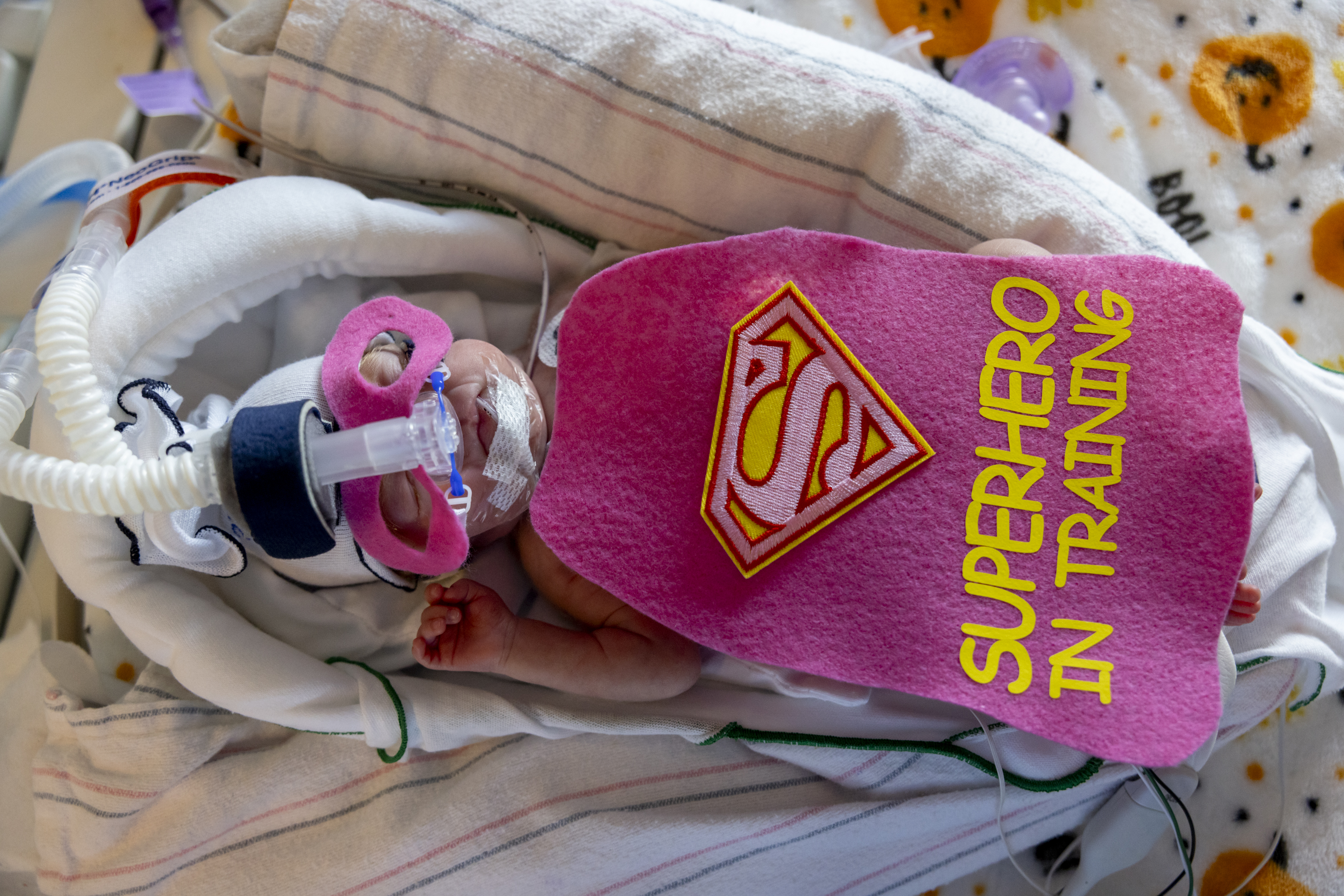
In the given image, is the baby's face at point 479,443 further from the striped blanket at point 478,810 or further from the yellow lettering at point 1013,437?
the yellow lettering at point 1013,437

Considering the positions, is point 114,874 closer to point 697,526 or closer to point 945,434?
point 697,526

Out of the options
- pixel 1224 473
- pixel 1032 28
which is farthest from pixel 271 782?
pixel 1032 28

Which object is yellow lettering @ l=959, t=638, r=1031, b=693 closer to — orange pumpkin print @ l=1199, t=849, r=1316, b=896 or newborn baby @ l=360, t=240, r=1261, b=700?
newborn baby @ l=360, t=240, r=1261, b=700

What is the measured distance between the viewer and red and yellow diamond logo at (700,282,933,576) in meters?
0.83

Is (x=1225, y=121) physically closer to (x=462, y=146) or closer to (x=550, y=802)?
(x=462, y=146)

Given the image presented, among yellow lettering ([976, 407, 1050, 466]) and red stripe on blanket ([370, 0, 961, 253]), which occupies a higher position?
red stripe on blanket ([370, 0, 961, 253])

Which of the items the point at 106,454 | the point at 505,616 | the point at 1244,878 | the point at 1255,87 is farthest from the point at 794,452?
the point at 1255,87

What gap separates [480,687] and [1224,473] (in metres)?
0.81

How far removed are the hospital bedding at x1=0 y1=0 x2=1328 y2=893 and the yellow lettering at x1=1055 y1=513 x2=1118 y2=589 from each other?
0.93 ft

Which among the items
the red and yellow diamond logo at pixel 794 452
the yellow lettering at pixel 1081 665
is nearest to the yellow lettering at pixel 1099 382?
the red and yellow diamond logo at pixel 794 452

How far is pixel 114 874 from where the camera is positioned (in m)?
0.92

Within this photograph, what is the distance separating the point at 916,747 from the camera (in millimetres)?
932

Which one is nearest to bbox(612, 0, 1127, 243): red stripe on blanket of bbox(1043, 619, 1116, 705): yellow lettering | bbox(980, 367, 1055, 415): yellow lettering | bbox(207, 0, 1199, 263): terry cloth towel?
bbox(207, 0, 1199, 263): terry cloth towel

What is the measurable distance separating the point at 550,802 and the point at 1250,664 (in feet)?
2.52
